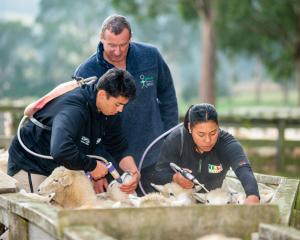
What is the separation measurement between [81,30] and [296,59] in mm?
48123

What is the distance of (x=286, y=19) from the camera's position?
2223 cm

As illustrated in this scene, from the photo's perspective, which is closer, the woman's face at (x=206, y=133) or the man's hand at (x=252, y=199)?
the man's hand at (x=252, y=199)

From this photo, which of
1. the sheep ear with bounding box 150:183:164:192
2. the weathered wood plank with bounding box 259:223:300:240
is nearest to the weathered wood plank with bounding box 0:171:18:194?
the sheep ear with bounding box 150:183:164:192

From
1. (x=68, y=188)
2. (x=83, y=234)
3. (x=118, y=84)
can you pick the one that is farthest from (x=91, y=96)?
(x=83, y=234)

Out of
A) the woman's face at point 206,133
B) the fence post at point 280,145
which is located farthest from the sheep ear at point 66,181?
the fence post at point 280,145

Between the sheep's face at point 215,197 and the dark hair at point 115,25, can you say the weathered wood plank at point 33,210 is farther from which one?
the dark hair at point 115,25

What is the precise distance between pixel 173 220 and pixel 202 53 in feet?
62.3

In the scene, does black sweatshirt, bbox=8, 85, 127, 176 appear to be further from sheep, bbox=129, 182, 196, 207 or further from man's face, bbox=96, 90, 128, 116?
sheep, bbox=129, 182, 196, 207

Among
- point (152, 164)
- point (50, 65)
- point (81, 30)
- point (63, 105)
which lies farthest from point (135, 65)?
point (81, 30)

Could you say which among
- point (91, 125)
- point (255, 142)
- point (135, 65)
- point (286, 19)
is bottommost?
point (255, 142)

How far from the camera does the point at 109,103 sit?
4.51 m

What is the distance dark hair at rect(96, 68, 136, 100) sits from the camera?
14.5ft

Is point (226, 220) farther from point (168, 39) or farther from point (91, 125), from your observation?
point (168, 39)

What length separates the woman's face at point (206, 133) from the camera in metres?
4.65
